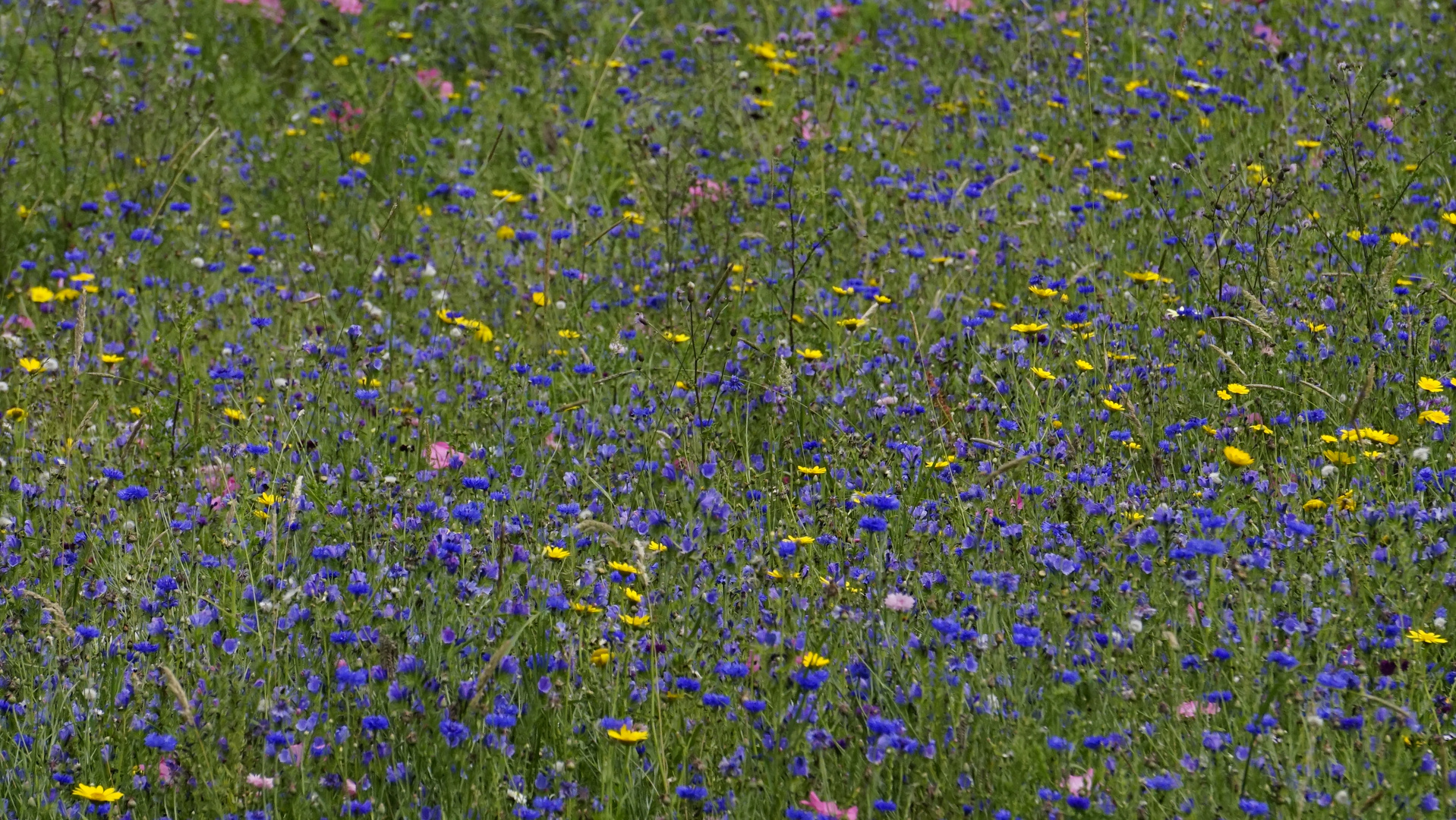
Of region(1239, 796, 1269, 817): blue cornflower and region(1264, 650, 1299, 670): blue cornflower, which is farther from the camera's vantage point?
region(1264, 650, 1299, 670): blue cornflower

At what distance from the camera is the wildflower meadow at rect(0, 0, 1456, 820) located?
7.30ft

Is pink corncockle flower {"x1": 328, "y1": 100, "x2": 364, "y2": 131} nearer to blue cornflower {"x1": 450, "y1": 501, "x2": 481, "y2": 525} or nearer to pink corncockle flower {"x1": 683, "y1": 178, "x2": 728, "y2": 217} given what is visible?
pink corncockle flower {"x1": 683, "y1": 178, "x2": 728, "y2": 217}

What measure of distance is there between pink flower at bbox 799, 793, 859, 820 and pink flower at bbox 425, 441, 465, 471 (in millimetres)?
1381

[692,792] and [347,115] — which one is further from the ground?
[347,115]

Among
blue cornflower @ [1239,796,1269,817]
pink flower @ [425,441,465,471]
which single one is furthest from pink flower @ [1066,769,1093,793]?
pink flower @ [425,441,465,471]

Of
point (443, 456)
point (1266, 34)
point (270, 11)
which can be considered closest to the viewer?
point (443, 456)

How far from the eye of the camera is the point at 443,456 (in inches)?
137

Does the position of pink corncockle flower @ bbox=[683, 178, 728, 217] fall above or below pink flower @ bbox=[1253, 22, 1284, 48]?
below

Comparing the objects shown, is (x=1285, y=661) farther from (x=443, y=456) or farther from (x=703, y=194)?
(x=703, y=194)

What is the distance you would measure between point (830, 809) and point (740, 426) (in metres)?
1.66

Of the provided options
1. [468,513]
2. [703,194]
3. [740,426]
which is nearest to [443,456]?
[740,426]

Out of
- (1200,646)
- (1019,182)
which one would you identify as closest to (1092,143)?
(1019,182)

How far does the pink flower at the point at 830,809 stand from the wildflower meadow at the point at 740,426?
13 millimetres

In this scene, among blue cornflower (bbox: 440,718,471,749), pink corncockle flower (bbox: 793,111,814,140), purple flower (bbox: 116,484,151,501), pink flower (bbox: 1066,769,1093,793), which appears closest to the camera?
pink flower (bbox: 1066,769,1093,793)
